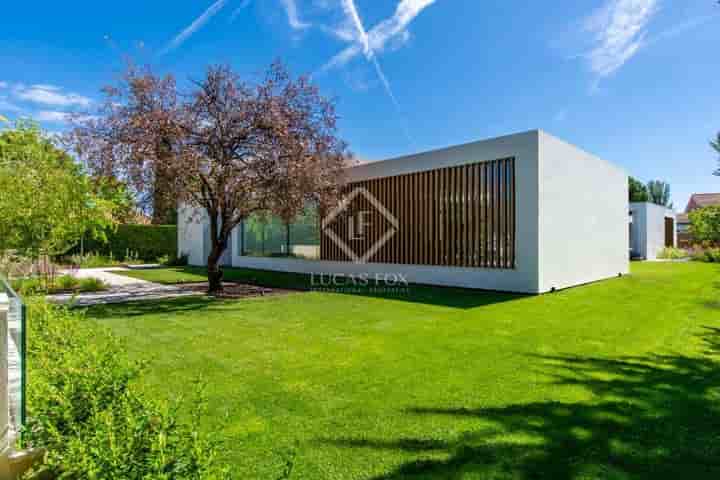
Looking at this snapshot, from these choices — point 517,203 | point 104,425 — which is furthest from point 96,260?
point 104,425

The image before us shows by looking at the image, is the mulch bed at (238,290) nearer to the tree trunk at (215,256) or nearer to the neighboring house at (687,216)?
the tree trunk at (215,256)

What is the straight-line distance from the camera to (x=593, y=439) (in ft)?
9.36

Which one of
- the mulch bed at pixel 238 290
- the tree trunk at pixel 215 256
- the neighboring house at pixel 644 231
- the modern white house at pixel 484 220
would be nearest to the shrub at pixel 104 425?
the mulch bed at pixel 238 290

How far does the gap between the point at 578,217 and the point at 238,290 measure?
35.3 feet

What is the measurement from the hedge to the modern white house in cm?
1266

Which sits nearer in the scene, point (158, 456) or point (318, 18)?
point (158, 456)

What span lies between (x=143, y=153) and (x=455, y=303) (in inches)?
310

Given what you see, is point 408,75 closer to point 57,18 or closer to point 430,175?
point 430,175

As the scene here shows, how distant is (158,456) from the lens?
1642 mm

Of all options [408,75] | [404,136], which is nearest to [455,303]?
[408,75]

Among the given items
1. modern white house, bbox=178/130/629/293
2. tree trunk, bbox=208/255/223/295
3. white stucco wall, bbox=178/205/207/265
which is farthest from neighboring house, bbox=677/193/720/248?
white stucco wall, bbox=178/205/207/265

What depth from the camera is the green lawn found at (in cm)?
259

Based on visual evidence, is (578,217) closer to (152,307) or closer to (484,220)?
(484,220)

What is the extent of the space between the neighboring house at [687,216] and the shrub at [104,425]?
37514 mm
